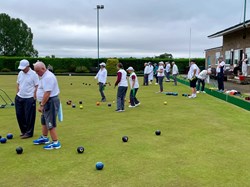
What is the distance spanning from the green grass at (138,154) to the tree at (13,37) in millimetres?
70992

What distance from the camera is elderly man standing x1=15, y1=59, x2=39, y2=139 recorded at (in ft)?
21.6

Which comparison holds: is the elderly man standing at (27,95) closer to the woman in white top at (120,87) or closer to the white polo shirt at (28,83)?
the white polo shirt at (28,83)

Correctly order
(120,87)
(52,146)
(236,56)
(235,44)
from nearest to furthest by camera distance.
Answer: (52,146) < (120,87) < (236,56) < (235,44)

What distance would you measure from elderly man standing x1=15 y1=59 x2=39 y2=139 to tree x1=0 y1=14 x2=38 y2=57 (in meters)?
73.6

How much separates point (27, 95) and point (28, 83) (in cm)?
25

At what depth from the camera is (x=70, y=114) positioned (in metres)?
10.0

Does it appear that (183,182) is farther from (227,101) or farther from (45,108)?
(227,101)

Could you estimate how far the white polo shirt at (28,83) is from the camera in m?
6.59

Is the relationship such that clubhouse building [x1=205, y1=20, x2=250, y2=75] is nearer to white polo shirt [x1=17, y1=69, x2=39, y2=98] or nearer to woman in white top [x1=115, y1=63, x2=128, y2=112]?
woman in white top [x1=115, y1=63, x2=128, y2=112]

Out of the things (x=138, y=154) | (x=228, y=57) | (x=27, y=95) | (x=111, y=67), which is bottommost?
(x=138, y=154)

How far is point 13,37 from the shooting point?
246 feet

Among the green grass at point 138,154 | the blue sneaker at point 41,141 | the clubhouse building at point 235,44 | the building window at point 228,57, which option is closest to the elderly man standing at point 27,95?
the green grass at point 138,154

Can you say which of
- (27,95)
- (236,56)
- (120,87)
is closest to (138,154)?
(27,95)

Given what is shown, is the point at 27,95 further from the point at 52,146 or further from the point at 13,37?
the point at 13,37
